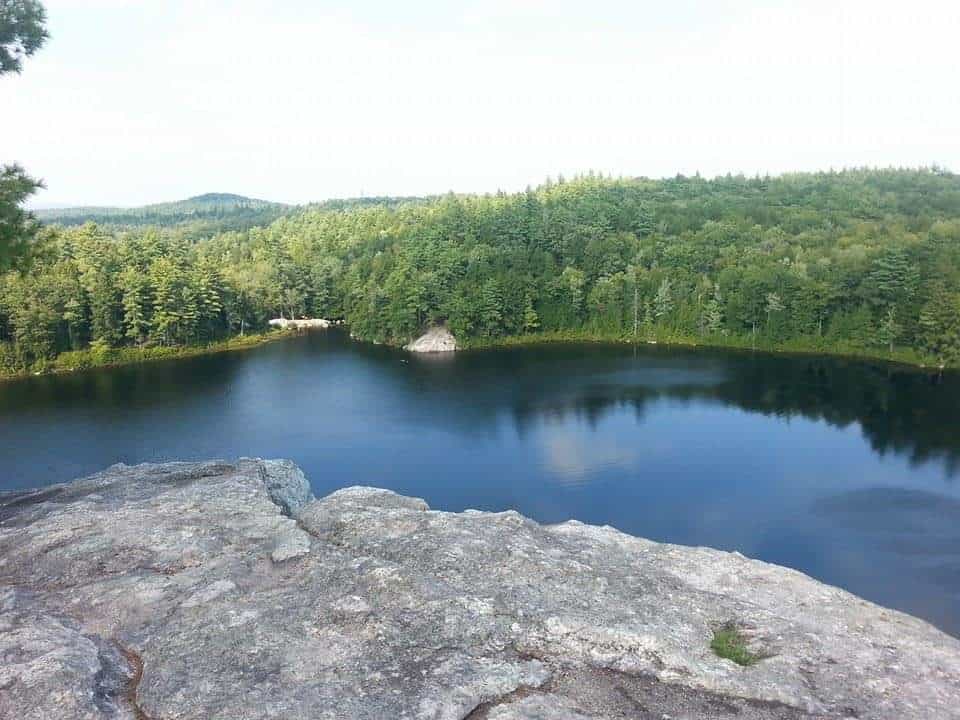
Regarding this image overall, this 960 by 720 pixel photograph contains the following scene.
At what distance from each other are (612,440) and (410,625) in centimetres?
2472

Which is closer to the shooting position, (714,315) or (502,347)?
(714,315)

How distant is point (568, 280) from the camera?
60688mm

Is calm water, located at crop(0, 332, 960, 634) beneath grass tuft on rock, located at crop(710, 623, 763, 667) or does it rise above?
beneath

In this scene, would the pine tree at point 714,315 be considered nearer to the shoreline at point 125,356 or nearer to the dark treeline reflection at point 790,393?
the dark treeline reflection at point 790,393

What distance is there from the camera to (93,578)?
26.5 feet

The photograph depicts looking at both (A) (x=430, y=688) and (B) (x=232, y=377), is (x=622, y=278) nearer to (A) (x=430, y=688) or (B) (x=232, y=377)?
(B) (x=232, y=377)

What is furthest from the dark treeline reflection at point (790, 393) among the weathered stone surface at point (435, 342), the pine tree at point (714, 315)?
the weathered stone surface at point (435, 342)

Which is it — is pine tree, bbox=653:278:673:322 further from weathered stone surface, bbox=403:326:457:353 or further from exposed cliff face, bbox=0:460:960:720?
exposed cliff face, bbox=0:460:960:720

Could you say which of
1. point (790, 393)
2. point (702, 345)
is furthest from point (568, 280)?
point (790, 393)

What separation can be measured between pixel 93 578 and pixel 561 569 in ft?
17.5

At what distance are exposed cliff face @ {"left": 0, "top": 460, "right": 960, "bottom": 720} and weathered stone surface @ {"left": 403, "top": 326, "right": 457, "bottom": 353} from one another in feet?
151

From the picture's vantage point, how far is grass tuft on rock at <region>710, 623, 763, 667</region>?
685 centimetres

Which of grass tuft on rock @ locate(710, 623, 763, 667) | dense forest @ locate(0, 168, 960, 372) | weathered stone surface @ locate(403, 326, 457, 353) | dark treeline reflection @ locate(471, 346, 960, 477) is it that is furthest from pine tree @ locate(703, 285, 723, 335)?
grass tuft on rock @ locate(710, 623, 763, 667)

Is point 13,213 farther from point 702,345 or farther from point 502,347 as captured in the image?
point 702,345
